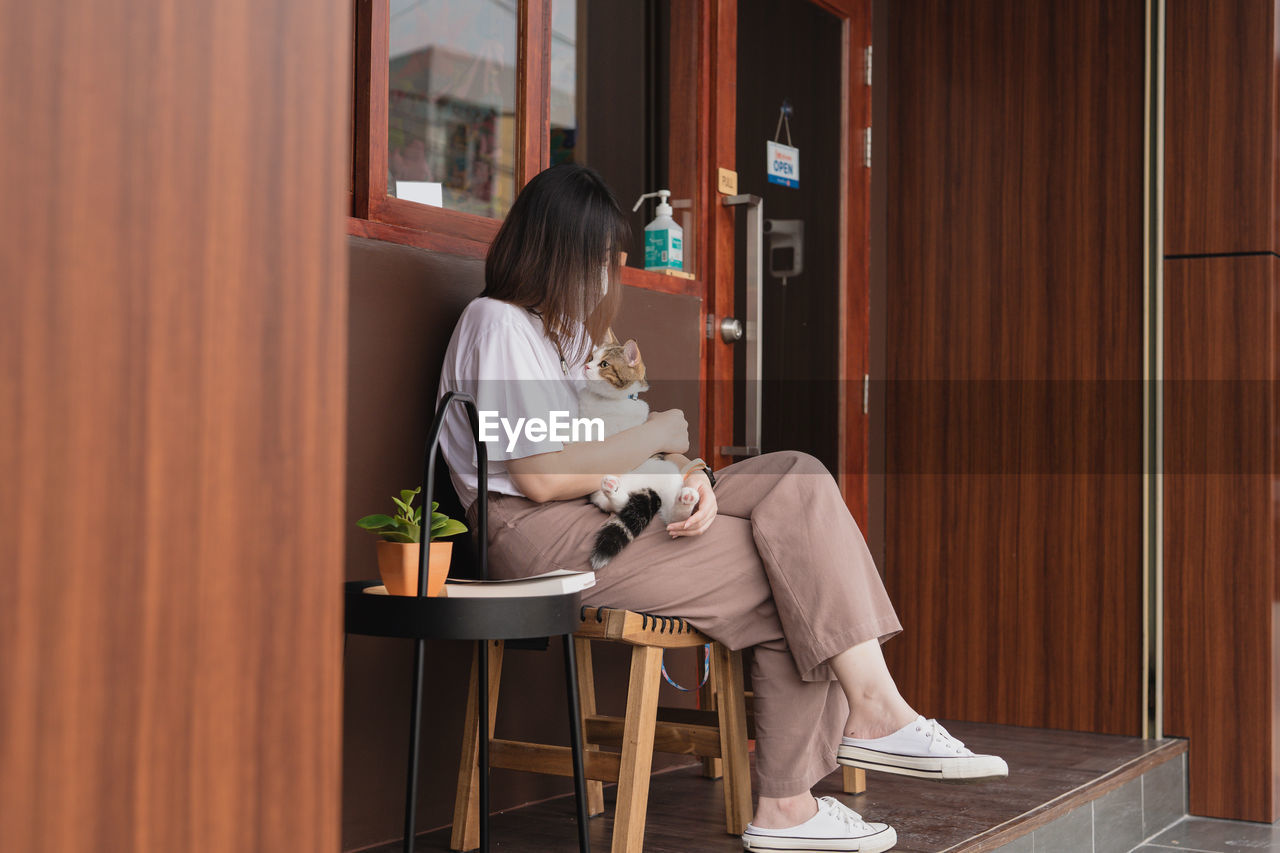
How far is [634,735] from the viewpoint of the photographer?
1.93 metres

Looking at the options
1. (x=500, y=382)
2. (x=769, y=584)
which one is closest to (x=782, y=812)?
(x=769, y=584)

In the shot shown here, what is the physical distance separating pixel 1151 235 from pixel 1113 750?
1380 millimetres

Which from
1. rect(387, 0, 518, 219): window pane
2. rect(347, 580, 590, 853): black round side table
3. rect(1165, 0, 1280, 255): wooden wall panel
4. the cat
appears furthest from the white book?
rect(1165, 0, 1280, 255): wooden wall panel

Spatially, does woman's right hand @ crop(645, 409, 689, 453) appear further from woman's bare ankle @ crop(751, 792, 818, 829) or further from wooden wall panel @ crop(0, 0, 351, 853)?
wooden wall panel @ crop(0, 0, 351, 853)

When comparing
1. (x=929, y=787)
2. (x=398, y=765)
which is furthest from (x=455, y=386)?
(x=929, y=787)

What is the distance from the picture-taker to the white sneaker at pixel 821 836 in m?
1.96

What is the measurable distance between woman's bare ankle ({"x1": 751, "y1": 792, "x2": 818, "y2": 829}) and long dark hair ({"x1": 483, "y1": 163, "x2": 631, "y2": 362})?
820 mm

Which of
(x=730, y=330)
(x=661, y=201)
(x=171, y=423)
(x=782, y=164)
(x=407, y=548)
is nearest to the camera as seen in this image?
(x=171, y=423)

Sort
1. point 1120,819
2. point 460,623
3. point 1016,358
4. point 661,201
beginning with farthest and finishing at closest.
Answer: point 1016,358 < point 661,201 < point 1120,819 < point 460,623

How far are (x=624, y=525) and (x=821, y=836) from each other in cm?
58

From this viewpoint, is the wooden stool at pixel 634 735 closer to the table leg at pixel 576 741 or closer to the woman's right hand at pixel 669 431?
the table leg at pixel 576 741

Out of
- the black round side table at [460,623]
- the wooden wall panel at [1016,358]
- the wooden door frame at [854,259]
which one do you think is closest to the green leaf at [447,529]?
the black round side table at [460,623]

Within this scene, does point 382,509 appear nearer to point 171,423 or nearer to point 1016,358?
point 171,423

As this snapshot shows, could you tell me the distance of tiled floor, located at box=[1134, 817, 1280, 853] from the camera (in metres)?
2.97
